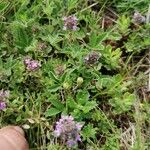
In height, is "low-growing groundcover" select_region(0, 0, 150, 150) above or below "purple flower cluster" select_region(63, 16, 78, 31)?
below

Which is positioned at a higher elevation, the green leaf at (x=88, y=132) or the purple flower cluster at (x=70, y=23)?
the purple flower cluster at (x=70, y=23)

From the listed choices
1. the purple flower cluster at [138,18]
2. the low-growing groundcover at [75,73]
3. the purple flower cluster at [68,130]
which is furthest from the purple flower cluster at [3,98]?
the purple flower cluster at [138,18]

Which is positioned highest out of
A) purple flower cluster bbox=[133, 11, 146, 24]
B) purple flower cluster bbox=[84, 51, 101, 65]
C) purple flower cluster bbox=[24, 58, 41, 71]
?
purple flower cluster bbox=[133, 11, 146, 24]

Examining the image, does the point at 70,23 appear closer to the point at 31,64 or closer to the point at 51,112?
the point at 31,64

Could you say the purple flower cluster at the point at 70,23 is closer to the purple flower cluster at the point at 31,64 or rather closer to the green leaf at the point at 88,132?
the purple flower cluster at the point at 31,64

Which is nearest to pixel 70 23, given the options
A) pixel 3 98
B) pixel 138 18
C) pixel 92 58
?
pixel 92 58

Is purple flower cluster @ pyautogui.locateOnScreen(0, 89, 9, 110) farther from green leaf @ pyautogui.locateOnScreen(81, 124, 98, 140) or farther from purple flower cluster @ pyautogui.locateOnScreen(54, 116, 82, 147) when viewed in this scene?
green leaf @ pyautogui.locateOnScreen(81, 124, 98, 140)

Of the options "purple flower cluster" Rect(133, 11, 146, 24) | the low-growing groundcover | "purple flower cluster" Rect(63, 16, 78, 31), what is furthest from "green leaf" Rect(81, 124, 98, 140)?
"purple flower cluster" Rect(133, 11, 146, 24)
